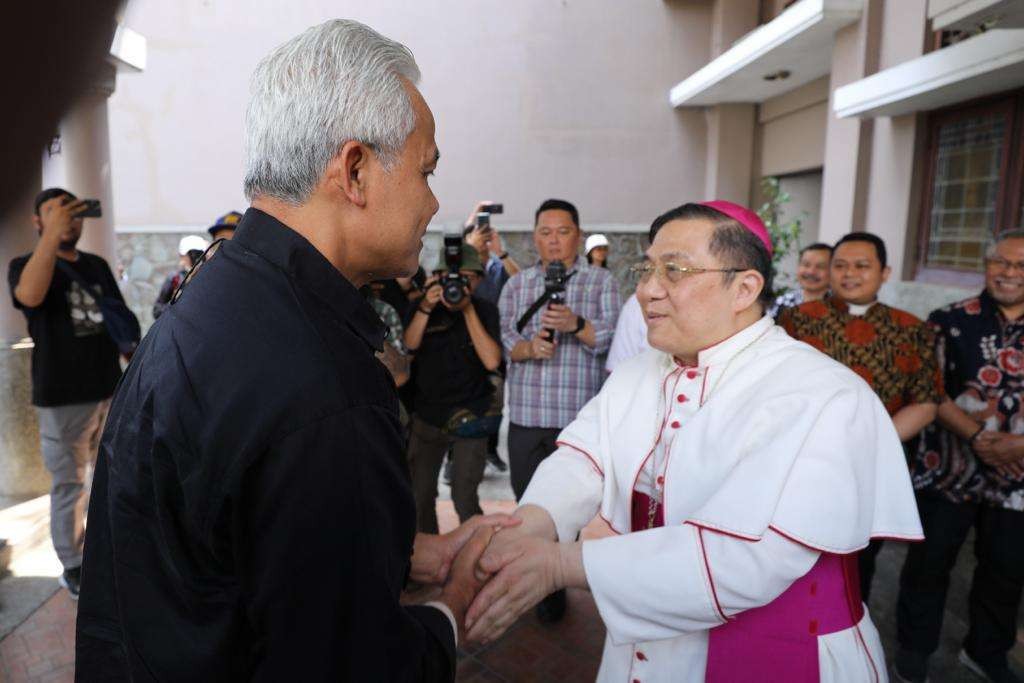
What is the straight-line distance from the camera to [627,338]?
4.07 meters

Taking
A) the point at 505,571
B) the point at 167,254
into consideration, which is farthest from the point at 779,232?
the point at 167,254

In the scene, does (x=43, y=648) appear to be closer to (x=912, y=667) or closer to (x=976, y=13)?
(x=912, y=667)

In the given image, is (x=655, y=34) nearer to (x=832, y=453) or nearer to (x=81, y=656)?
(x=832, y=453)

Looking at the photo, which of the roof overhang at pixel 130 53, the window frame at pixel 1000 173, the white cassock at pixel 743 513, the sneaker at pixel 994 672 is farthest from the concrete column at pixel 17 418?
the window frame at pixel 1000 173

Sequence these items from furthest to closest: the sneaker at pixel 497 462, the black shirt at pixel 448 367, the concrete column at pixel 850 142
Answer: the concrete column at pixel 850 142 < the sneaker at pixel 497 462 < the black shirt at pixel 448 367

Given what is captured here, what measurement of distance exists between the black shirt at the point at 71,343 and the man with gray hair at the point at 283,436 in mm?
3090

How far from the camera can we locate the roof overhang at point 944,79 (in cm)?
415

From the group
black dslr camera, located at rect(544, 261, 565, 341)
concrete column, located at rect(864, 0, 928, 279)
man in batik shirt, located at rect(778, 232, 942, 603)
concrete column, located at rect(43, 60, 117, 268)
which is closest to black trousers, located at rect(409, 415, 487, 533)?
black dslr camera, located at rect(544, 261, 565, 341)

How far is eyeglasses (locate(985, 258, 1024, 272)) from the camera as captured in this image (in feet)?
10.2

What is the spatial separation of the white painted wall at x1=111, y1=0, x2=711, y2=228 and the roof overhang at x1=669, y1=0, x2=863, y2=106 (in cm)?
87

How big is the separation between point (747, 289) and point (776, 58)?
7425 millimetres

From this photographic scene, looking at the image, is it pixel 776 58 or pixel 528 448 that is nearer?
pixel 528 448

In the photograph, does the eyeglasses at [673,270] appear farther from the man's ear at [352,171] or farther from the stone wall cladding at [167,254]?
the stone wall cladding at [167,254]

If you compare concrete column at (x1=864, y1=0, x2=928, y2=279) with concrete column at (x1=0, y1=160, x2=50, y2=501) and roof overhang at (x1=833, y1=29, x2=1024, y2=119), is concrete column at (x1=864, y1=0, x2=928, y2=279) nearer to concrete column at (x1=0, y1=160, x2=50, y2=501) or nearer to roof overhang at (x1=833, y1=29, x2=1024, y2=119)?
roof overhang at (x1=833, y1=29, x2=1024, y2=119)
